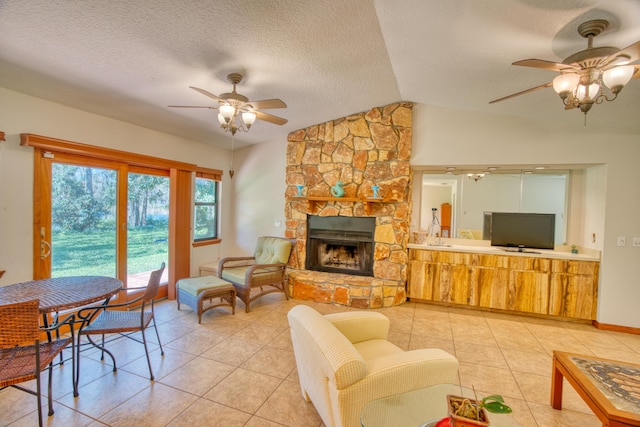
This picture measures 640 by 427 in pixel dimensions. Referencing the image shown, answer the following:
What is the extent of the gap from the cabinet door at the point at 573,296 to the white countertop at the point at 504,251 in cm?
25

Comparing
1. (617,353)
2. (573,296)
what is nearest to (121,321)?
(617,353)

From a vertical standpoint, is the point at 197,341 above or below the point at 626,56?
below

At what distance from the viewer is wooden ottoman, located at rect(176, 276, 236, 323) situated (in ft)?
11.6

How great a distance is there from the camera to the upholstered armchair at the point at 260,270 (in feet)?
13.0

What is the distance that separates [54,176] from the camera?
3150mm

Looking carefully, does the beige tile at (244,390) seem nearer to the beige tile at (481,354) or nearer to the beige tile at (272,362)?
the beige tile at (272,362)

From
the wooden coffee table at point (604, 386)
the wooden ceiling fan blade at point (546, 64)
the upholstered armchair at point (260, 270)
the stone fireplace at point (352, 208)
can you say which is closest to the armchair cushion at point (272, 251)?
the upholstered armchair at point (260, 270)

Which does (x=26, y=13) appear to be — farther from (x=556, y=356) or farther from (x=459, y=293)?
(x=459, y=293)

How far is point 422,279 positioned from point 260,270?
2429 millimetres

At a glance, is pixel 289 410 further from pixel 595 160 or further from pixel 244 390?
pixel 595 160

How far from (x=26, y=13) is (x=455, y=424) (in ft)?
11.0

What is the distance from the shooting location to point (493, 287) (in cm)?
403

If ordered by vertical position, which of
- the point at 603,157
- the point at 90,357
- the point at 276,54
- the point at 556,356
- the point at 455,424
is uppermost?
the point at 276,54

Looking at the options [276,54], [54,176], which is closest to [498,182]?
[276,54]
